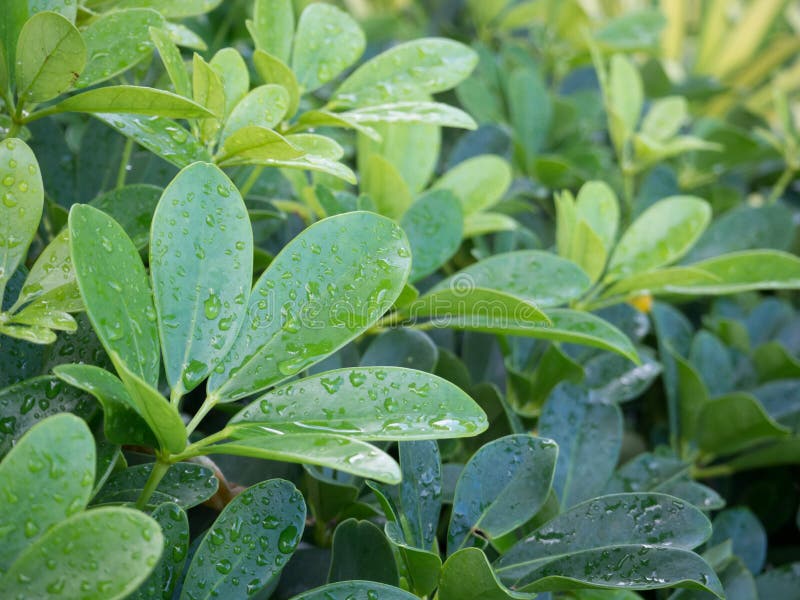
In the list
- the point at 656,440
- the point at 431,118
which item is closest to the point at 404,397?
the point at 431,118

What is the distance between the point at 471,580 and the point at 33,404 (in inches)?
11.0

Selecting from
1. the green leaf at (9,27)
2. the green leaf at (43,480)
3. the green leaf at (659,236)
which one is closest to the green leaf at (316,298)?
the green leaf at (43,480)

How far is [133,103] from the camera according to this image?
0.50 m

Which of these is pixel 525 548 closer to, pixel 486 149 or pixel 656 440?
pixel 656 440

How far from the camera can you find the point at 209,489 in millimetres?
490

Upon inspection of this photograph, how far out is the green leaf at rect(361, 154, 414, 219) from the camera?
0.70 metres

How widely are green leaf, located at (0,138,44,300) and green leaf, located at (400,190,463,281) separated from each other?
296 millimetres

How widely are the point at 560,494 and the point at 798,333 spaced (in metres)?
0.52

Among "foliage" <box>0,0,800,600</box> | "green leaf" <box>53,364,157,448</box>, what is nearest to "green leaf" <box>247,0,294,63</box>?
"foliage" <box>0,0,800,600</box>

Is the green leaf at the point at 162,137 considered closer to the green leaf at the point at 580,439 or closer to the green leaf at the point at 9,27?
the green leaf at the point at 9,27

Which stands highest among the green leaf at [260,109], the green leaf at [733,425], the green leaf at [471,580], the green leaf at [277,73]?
the green leaf at [277,73]

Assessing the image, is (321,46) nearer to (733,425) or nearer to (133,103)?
(133,103)

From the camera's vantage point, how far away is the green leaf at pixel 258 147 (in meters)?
0.50

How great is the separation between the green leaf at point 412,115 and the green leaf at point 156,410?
27cm
